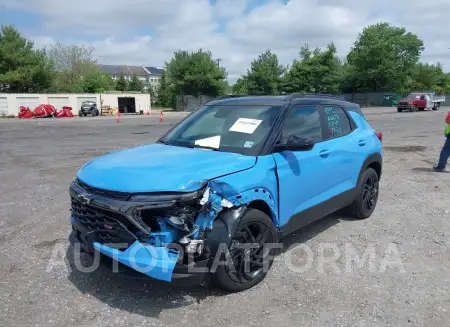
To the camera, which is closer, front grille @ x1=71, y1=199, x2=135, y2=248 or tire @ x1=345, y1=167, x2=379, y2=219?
front grille @ x1=71, y1=199, x2=135, y2=248

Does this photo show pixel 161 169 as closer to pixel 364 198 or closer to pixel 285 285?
pixel 285 285

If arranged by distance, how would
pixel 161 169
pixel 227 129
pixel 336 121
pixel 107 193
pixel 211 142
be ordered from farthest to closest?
pixel 336 121 < pixel 227 129 < pixel 211 142 < pixel 161 169 < pixel 107 193

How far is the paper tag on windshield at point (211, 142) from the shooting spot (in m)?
3.95

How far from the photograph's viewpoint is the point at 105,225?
3104mm

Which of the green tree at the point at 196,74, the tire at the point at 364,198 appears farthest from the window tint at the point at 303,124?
the green tree at the point at 196,74

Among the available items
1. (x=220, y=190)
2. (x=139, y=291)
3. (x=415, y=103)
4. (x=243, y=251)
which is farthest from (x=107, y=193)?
(x=415, y=103)

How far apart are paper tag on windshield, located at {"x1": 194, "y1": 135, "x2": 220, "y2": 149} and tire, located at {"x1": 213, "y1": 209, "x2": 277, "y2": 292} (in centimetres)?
87

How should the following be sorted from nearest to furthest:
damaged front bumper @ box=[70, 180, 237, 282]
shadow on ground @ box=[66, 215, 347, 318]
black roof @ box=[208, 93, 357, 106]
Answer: damaged front bumper @ box=[70, 180, 237, 282] → shadow on ground @ box=[66, 215, 347, 318] → black roof @ box=[208, 93, 357, 106]

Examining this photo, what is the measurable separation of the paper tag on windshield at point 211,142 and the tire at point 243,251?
0.87 meters

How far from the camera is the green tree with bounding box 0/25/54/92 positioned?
148 feet

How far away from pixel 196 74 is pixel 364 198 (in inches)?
1879

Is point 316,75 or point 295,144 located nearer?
point 295,144

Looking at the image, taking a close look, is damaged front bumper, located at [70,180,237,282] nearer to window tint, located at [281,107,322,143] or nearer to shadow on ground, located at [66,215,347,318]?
shadow on ground, located at [66,215,347,318]

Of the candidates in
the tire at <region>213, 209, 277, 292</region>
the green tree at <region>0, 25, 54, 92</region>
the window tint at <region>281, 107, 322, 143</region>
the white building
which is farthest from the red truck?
the green tree at <region>0, 25, 54, 92</region>
